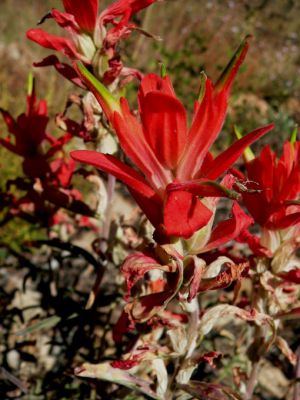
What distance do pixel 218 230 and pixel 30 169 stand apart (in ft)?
2.41

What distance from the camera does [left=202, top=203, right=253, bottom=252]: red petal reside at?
0.75 m

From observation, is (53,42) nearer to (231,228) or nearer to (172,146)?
(172,146)

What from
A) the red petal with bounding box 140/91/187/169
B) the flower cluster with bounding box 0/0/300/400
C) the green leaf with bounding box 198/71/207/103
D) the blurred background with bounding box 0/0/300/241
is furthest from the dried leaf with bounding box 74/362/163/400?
the blurred background with bounding box 0/0/300/241

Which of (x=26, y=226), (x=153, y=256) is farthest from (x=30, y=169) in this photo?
(x=26, y=226)

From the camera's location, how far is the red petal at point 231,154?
66 cm

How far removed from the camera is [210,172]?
72 cm

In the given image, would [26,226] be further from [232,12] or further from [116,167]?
[232,12]

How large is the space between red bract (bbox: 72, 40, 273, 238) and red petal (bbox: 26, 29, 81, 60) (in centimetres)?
36

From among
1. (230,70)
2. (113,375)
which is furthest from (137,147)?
(113,375)

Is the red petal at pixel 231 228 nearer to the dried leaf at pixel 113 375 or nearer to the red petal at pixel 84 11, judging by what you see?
the dried leaf at pixel 113 375

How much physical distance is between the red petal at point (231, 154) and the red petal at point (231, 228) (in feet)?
0.26

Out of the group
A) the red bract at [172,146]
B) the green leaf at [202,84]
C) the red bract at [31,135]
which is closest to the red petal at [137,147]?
the red bract at [172,146]

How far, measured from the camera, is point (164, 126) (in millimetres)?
676

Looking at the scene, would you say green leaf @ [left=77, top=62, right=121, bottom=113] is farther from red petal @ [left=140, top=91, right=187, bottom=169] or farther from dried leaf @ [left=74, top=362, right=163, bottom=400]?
dried leaf @ [left=74, top=362, right=163, bottom=400]
